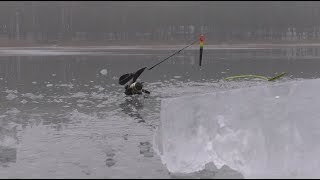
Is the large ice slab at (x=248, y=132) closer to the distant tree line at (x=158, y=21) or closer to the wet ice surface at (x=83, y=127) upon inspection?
the wet ice surface at (x=83, y=127)

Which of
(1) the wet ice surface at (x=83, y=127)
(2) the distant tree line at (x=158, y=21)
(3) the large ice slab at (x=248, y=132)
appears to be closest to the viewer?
(3) the large ice slab at (x=248, y=132)

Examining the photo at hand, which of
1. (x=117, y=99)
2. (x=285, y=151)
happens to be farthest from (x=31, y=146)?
(x=117, y=99)

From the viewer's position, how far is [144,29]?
2904 inches

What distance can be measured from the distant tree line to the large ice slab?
6072 cm

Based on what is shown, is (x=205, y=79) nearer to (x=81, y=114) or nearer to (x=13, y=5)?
(x=81, y=114)

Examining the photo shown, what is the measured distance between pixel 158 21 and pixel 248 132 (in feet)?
231

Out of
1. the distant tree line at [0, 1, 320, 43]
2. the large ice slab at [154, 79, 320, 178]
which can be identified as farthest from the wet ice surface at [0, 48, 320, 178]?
the distant tree line at [0, 1, 320, 43]

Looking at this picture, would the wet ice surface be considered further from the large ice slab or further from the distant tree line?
the distant tree line

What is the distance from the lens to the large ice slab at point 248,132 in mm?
6875

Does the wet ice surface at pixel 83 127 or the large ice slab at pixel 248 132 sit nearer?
the large ice slab at pixel 248 132

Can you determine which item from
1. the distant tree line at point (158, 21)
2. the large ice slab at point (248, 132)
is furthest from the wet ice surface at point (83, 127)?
the distant tree line at point (158, 21)

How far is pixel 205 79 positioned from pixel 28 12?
64.9 m

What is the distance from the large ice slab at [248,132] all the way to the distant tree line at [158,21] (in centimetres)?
6072

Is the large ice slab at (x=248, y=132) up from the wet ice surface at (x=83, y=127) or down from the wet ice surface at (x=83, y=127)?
up
